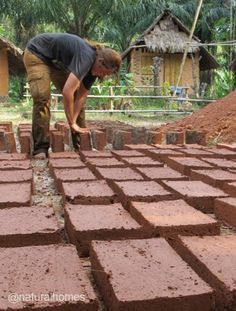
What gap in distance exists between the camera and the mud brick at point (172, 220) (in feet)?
6.22

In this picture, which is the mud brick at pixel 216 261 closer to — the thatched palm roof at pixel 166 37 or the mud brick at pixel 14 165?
the mud brick at pixel 14 165

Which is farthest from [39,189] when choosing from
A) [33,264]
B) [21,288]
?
[21,288]

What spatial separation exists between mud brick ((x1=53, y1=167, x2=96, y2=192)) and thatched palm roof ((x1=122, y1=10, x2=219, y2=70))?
16.6m

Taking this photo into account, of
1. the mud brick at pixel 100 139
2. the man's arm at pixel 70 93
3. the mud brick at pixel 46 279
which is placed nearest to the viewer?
the mud brick at pixel 46 279

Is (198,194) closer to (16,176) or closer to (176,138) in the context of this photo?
(16,176)

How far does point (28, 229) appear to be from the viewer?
184cm

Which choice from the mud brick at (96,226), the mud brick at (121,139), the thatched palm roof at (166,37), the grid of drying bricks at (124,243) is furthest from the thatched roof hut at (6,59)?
the mud brick at (96,226)

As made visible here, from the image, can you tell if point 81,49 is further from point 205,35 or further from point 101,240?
point 205,35

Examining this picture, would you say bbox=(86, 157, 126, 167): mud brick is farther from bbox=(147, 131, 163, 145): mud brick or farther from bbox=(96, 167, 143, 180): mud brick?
bbox=(147, 131, 163, 145): mud brick

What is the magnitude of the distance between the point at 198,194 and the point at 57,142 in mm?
2441

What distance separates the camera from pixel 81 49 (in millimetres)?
3852

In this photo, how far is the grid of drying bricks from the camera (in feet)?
4.26

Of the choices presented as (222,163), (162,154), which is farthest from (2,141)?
(222,163)

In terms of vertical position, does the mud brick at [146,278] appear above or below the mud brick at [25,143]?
below
